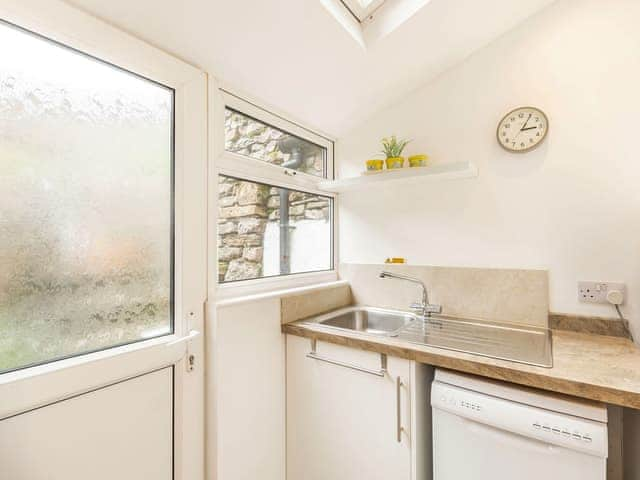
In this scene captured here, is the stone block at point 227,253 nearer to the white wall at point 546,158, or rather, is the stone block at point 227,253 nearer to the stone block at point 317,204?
the stone block at point 317,204

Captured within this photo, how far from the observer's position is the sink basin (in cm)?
188

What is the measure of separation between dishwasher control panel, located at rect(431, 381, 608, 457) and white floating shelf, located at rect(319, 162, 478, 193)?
3.36 feet

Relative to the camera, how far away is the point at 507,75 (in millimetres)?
1696

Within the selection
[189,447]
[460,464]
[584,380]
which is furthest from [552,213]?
[189,447]

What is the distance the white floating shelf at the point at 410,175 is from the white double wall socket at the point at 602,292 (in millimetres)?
767

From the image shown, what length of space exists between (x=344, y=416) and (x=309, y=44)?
1.75 m

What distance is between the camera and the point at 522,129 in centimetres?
163

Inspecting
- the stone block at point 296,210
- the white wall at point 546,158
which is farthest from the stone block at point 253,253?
the white wall at point 546,158

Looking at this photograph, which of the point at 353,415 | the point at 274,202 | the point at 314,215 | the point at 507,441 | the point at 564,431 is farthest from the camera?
the point at 314,215

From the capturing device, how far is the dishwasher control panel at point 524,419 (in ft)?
3.04

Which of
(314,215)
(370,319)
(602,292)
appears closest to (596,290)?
(602,292)

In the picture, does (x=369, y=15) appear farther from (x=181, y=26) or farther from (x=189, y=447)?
(x=189, y=447)

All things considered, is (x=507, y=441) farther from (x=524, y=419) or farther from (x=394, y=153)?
(x=394, y=153)

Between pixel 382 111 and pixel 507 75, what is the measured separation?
0.72 m
